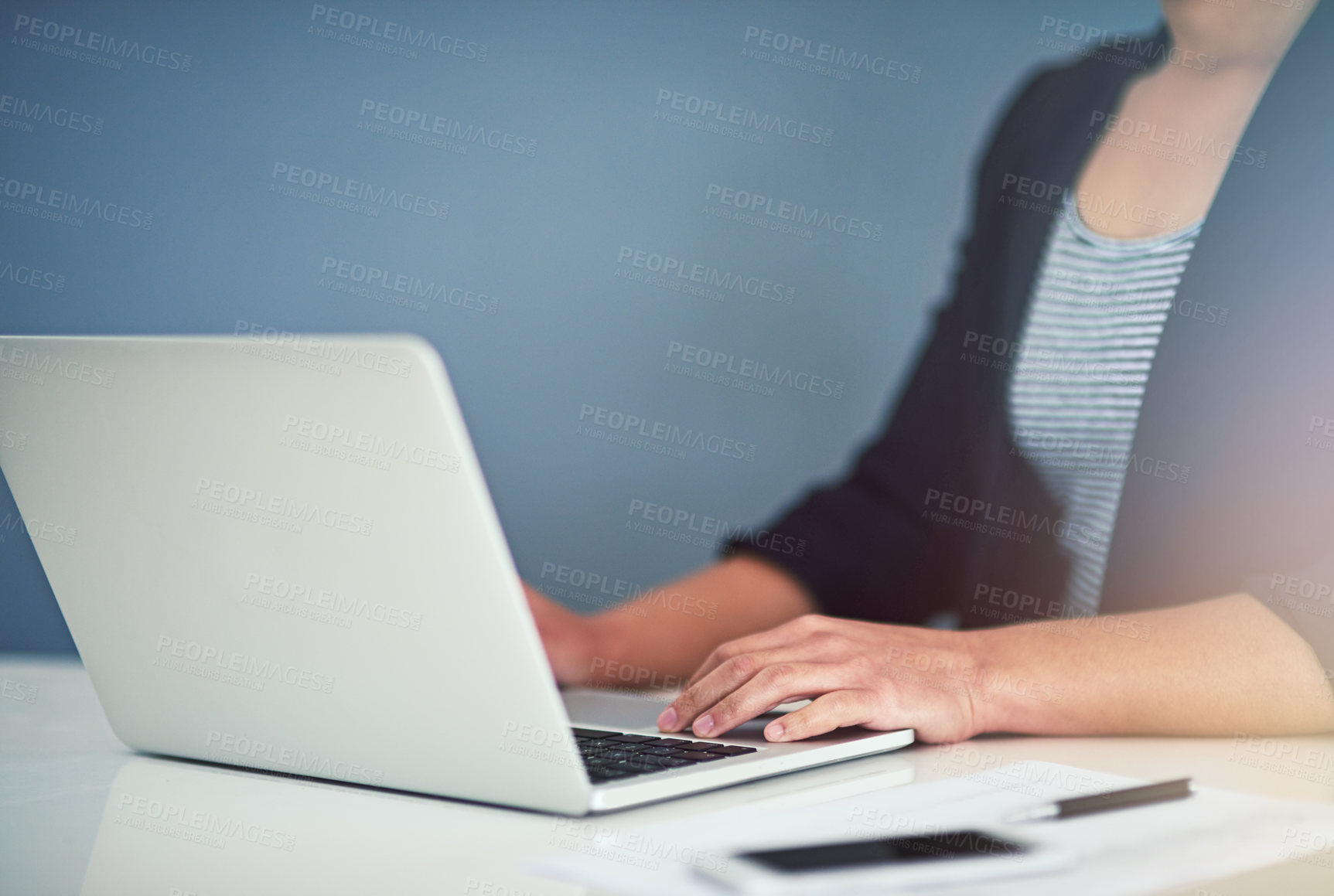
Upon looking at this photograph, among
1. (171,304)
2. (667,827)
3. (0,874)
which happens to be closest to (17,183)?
(171,304)

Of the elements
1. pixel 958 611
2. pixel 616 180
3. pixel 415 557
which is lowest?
pixel 958 611

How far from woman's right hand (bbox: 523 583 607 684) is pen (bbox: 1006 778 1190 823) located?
746 millimetres

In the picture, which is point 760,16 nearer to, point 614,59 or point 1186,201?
point 614,59

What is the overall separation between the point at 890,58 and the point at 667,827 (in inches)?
70.8

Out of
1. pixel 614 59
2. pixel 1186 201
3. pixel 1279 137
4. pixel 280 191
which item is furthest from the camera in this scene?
pixel 614 59

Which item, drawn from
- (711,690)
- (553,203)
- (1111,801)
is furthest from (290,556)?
(553,203)

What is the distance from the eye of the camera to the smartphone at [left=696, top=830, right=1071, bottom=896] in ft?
1.48

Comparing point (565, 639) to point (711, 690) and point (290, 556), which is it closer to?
point (711, 690)

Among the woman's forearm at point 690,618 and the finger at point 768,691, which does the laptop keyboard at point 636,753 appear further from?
the woman's forearm at point 690,618

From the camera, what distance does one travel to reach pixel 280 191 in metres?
1.74

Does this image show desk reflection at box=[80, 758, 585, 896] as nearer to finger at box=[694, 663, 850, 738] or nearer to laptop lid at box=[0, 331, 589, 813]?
laptop lid at box=[0, 331, 589, 813]

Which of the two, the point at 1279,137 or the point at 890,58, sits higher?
the point at 890,58

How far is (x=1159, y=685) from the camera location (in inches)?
37.9

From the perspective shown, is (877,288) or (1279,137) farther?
(877,288)
